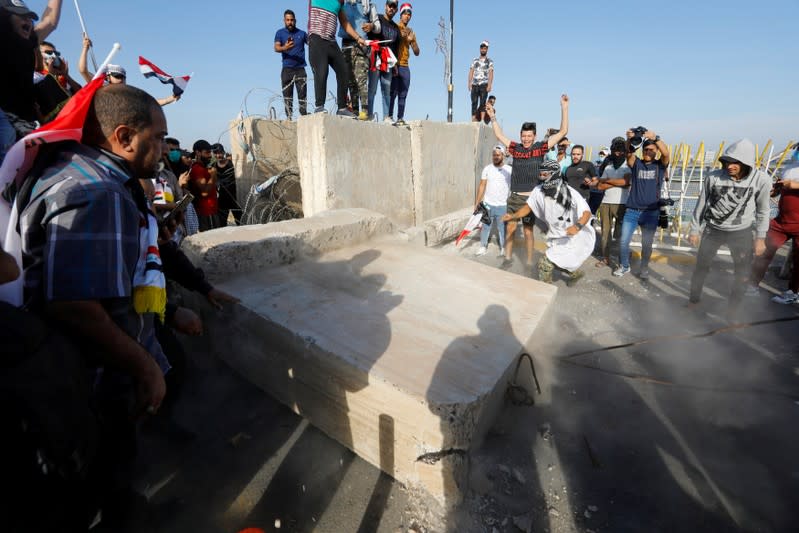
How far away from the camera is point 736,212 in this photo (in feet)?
→ 13.0

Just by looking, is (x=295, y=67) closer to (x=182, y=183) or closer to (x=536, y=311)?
(x=182, y=183)

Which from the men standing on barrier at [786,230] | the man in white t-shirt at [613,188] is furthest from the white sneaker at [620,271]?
the men standing on barrier at [786,230]

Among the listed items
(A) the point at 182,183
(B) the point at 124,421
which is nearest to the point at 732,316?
(B) the point at 124,421

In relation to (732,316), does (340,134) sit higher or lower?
higher

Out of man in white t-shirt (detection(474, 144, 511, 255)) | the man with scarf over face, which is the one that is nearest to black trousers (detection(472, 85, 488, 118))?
man in white t-shirt (detection(474, 144, 511, 255))

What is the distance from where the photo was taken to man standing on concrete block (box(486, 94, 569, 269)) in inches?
217

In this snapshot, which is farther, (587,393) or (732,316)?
(732,316)

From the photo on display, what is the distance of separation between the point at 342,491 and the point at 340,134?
10.8ft

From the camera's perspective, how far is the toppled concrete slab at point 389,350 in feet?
5.85

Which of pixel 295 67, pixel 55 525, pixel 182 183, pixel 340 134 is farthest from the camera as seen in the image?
pixel 295 67

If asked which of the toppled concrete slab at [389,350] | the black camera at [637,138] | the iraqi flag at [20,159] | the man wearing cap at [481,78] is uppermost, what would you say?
the man wearing cap at [481,78]

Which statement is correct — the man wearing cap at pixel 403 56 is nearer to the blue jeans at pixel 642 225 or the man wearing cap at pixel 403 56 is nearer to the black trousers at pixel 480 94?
the black trousers at pixel 480 94

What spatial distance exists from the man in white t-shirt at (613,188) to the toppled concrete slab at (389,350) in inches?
139

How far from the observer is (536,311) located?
2.81 meters
